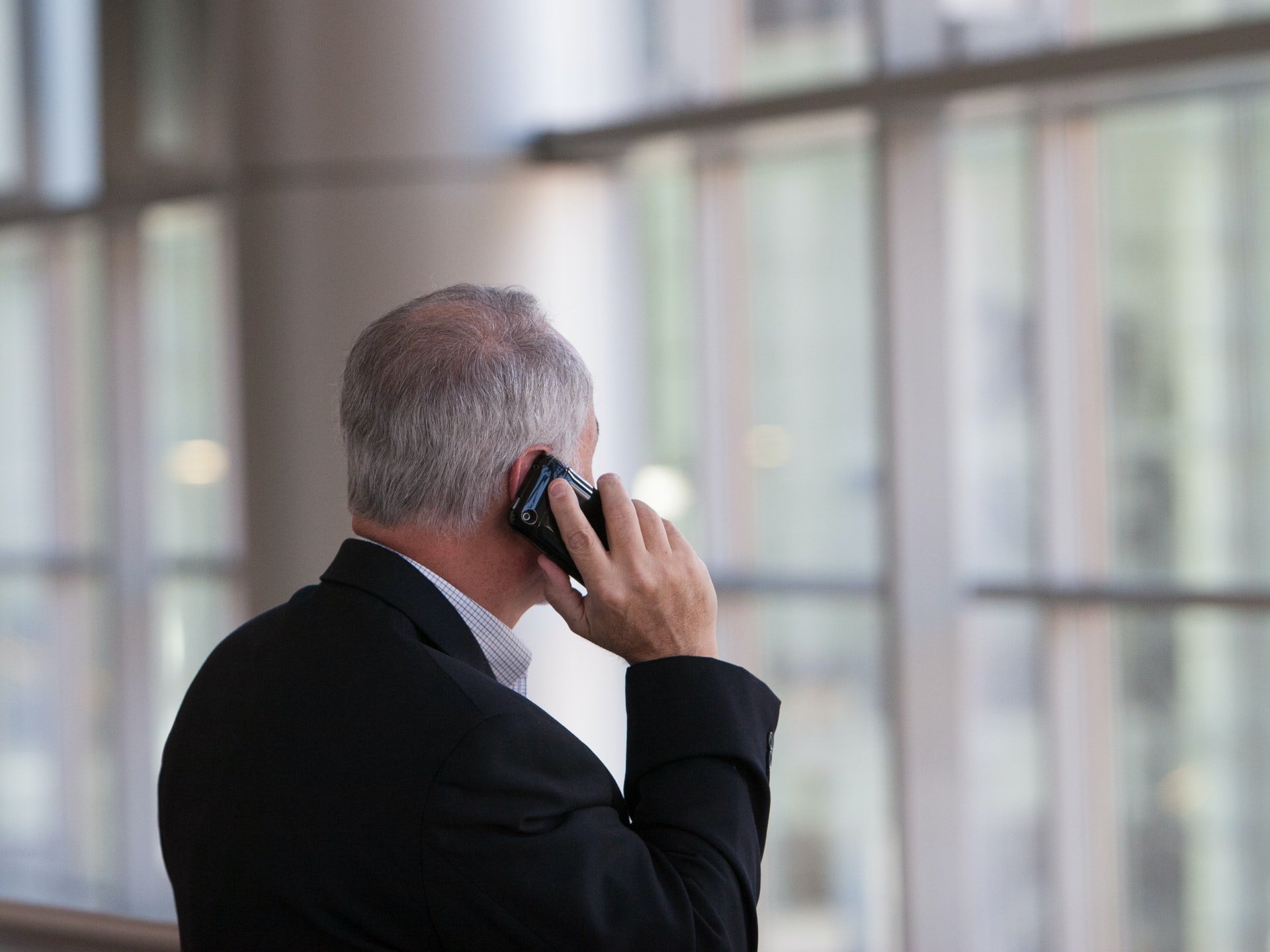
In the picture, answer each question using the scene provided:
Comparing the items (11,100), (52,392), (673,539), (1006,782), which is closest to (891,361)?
(1006,782)

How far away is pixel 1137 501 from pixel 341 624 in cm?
390

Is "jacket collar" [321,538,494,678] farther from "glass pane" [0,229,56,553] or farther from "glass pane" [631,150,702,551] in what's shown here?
"glass pane" [0,229,56,553]

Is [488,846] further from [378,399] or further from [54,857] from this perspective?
[54,857]

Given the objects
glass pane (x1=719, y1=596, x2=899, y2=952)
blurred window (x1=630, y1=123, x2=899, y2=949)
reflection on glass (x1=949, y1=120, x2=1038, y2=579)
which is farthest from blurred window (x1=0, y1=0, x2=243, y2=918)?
reflection on glass (x1=949, y1=120, x2=1038, y2=579)

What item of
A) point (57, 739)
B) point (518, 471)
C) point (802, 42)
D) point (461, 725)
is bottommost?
point (57, 739)

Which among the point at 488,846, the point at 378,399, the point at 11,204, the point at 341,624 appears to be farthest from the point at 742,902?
the point at 11,204

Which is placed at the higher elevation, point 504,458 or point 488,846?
point 504,458

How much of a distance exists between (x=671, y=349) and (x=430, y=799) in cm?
454

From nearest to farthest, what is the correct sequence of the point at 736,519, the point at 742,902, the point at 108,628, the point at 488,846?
1. the point at 488,846
2. the point at 742,902
3. the point at 736,519
4. the point at 108,628

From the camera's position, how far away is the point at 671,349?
5.66m

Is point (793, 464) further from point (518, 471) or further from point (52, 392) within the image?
point (52, 392)

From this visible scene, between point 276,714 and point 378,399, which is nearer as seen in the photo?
point 276,714

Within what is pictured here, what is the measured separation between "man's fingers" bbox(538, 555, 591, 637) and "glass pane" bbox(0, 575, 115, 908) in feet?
21.9

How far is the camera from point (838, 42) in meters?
5.18
